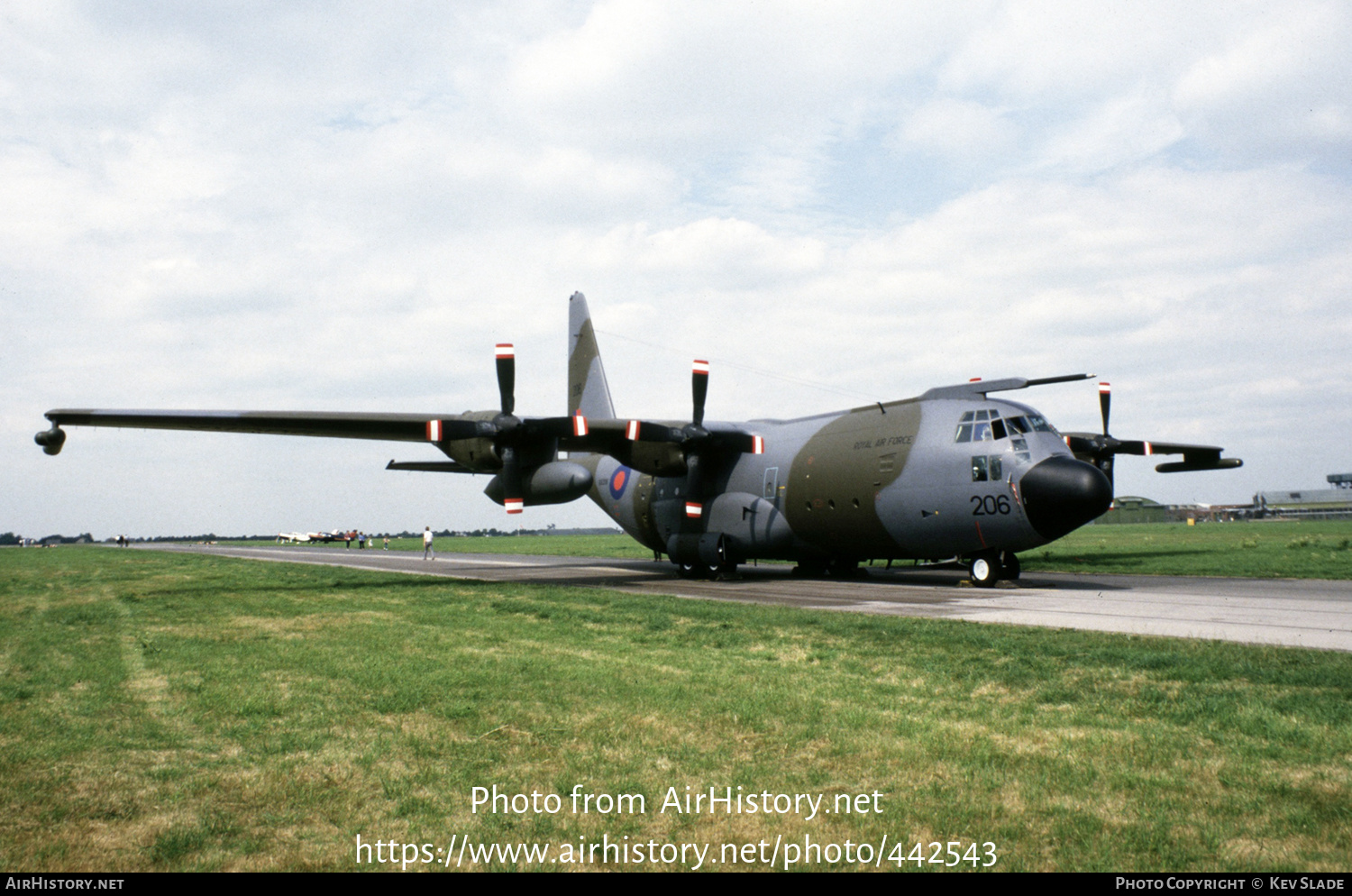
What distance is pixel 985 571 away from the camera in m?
20.8

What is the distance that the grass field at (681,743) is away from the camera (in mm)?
4566

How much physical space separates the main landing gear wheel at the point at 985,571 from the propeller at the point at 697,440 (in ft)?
25.4

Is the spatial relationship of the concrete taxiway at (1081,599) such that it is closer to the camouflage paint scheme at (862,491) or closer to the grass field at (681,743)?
the camouflage paint scheme at (862,491)

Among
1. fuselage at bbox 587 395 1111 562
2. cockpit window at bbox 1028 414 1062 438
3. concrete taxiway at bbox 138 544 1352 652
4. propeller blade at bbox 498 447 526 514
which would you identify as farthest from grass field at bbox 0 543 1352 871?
propeller blade at bbox 498 447 526 514

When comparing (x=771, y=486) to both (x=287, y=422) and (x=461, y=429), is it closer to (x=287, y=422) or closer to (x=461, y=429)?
(x=461, y=429)

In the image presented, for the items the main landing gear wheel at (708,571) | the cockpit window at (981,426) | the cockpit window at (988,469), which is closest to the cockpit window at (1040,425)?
the cockpit window at (981,426)

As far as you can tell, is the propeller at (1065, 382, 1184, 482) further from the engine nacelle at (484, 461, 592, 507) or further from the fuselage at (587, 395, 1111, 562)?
the engine nacelle at (484, 461, 592, 507)

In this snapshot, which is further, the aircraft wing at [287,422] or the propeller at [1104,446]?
the propeller at [1104,446]

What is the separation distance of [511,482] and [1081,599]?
14646mm

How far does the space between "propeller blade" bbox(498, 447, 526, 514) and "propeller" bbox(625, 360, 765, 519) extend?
3612 millimetres

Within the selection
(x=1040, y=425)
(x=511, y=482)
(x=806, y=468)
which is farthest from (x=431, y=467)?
(x=1040, y=425)

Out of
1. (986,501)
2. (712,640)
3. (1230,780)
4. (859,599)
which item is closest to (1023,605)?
Result: (859,599)

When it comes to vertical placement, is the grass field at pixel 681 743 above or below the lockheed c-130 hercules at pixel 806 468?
below

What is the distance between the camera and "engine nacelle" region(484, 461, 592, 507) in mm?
23859
